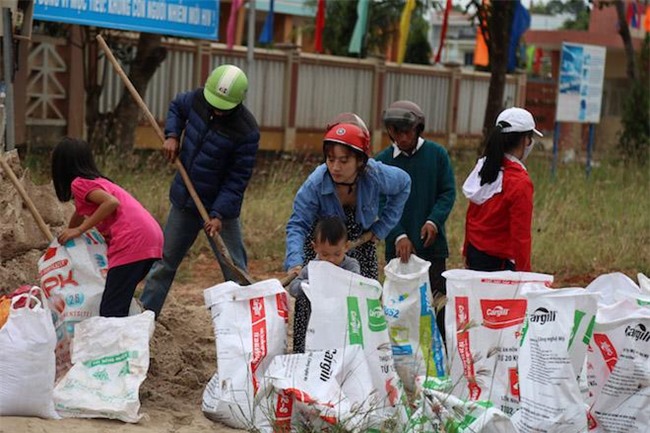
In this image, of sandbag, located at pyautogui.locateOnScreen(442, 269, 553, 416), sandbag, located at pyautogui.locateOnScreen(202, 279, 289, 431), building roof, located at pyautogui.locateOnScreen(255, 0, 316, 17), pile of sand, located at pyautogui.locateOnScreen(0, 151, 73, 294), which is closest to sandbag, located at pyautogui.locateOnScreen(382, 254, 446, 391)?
sandbag, located at pyautogui.locateOnScreen(442, 269, 553, 416)

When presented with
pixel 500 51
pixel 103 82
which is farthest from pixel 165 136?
pixel 500 51

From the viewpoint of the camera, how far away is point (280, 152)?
18.6 metres

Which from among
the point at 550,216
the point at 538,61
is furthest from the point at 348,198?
the point at 538,61

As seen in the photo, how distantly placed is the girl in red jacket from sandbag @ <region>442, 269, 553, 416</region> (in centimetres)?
72

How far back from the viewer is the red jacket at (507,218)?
5277mm

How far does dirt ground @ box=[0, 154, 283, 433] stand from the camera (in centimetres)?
436

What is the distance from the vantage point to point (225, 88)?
5.49 meters

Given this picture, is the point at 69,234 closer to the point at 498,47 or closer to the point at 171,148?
the point at 171,148

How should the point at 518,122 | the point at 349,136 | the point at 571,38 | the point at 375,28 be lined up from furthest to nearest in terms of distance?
the point at 571,38 < the point at 375,28 < the point at 518,122 < the point at 349,136

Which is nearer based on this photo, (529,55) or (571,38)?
(571,38)

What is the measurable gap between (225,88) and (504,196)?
4.93ft

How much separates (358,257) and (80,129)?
11.2 metres

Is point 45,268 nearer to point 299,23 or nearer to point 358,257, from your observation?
point 358,257

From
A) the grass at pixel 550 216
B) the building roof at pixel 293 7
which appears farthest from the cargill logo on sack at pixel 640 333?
the building roof at pixel 293 7
